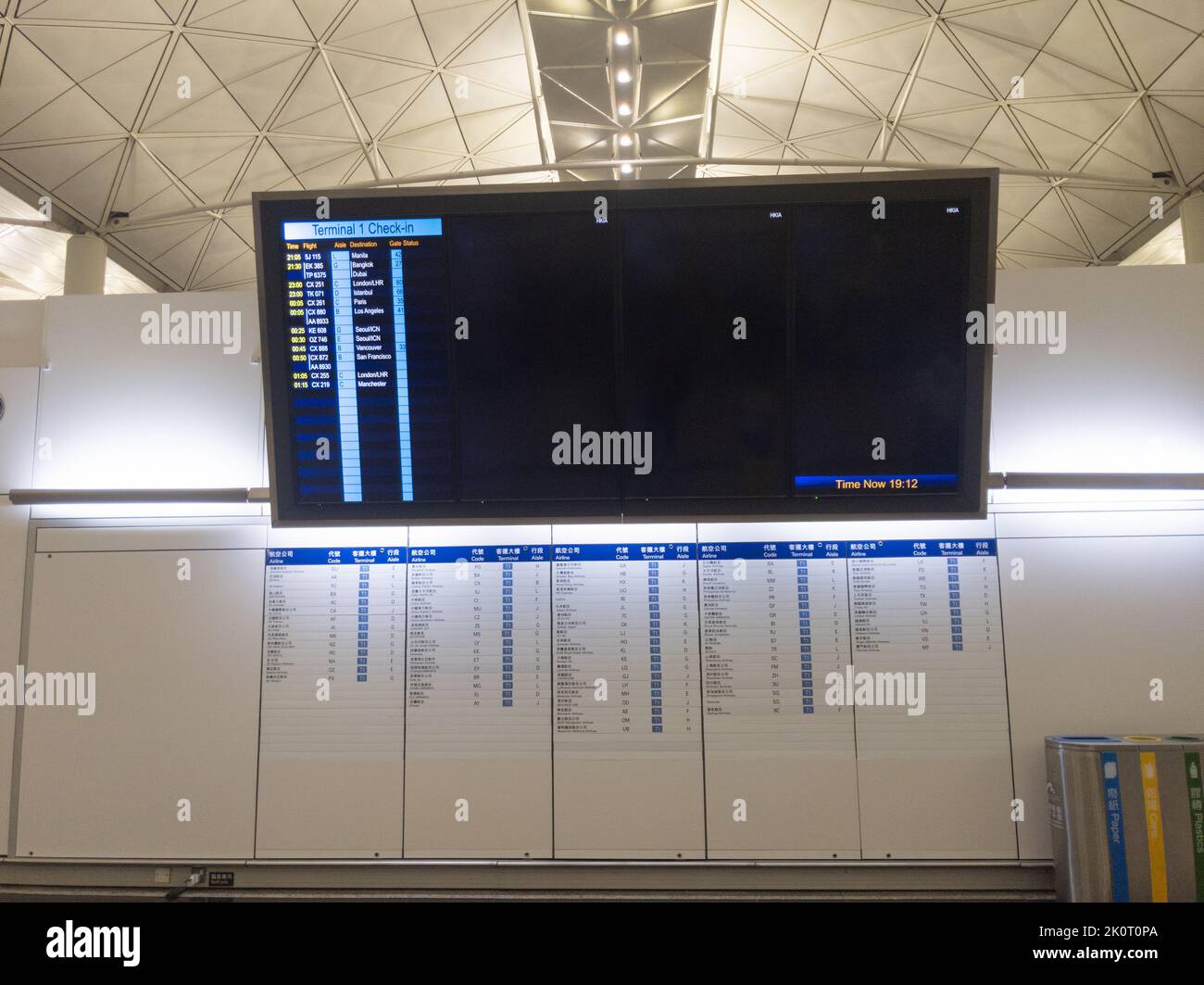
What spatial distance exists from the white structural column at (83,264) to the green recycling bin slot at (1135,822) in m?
12.8

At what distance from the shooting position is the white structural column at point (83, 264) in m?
11.8

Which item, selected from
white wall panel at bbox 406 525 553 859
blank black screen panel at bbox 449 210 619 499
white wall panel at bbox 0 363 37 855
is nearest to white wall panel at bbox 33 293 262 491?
white wall panel at bbox 0 363 37 855

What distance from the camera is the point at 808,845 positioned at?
11.3ft

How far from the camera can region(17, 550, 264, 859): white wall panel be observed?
3598 millimetres

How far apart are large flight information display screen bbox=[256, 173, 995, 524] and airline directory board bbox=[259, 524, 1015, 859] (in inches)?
25.9

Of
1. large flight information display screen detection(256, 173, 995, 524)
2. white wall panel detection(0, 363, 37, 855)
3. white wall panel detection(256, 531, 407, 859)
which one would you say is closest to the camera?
large flight information display screen detection(256, 173, 995, 524)

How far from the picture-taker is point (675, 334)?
3002mm

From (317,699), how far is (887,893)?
8.07 feet

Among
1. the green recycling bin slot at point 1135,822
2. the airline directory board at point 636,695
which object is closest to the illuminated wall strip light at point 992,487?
the airline directory board at point 636,695

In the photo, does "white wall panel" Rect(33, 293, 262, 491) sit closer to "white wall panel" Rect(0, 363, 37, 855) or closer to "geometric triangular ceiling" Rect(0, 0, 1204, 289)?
"white wall panel" Rect(0, 363, 37, 855)

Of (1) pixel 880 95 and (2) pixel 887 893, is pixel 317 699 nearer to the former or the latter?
(2) pixel 887 893

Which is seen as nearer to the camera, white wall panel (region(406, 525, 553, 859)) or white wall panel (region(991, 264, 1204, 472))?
white wall panel (region(406, 525, 553, 859))

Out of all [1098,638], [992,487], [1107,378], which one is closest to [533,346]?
[992,487]

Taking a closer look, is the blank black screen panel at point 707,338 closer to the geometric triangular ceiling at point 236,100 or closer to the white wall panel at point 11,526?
the white wall panel at point 11,526
